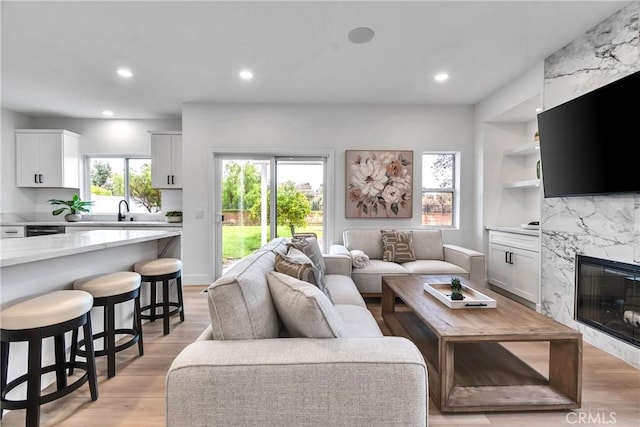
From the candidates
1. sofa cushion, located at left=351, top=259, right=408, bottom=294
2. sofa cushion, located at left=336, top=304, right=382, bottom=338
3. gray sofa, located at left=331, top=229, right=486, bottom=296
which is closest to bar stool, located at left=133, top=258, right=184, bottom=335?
sofa cushion, located at left=336, top=304, right=382, bottom=338

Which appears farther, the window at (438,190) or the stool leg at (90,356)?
the window at (438,190)

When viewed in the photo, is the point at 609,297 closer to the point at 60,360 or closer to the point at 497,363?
the point at 497,363

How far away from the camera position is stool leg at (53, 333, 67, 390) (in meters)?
1.78

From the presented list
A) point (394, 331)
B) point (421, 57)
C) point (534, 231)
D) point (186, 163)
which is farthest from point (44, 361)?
point (534, 231)

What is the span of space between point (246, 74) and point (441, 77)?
88.0 inches

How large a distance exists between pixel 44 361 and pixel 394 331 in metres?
2.46

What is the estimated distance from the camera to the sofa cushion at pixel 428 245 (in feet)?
13.3

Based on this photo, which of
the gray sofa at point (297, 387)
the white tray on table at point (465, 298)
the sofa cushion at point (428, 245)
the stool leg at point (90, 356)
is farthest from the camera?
the sofa cushion at point (428, 245)

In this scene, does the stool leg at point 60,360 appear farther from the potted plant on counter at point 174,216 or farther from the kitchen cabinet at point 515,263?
the kitchen cabinet at point 515,263

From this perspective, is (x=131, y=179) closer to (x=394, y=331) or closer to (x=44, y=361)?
(x=44, y=361)


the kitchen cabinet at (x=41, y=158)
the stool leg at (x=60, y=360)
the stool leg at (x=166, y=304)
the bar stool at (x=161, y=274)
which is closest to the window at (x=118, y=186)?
the kitchen cabinet at (x=41, y=158)

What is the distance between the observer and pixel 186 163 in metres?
4.43

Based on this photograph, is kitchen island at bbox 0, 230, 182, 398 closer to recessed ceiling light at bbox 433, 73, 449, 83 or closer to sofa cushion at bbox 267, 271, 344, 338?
sofa cushion at bbox 267, 271, 344, 338

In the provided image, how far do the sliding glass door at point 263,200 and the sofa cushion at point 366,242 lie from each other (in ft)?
2.06
